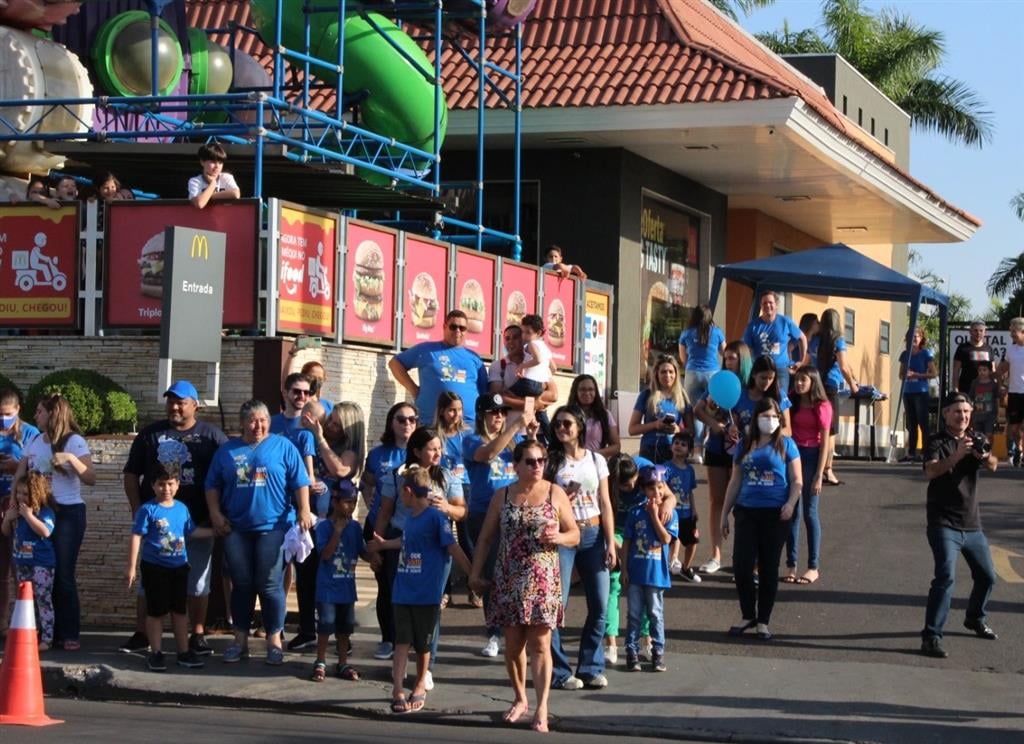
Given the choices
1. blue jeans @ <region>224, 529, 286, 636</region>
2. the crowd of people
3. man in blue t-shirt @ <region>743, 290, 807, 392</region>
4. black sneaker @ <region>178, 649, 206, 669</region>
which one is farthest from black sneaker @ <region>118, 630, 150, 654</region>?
man in blue t-shirt @ <region>743, 290, 807, 392</region>

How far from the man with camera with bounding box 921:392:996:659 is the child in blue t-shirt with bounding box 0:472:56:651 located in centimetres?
607

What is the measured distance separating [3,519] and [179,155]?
4639 millimetres

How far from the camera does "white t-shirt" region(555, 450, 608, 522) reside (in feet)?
34.6

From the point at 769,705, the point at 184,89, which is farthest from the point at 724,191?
the point at 769,705

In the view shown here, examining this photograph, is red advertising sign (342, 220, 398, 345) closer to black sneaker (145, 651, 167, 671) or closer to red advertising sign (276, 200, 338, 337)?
red advertising sign (276, 200, 338, 337)

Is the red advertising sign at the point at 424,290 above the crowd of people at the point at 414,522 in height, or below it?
above

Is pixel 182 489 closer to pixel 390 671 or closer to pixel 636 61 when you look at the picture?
pixel 390 671

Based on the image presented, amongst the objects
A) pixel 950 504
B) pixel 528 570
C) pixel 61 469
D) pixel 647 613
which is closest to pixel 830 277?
pixel 950 504

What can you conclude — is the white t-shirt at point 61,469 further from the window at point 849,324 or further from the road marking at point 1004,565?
the window at point 849,324

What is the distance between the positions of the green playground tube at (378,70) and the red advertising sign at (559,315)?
2.07 m

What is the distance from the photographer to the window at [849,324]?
3431 centimetres

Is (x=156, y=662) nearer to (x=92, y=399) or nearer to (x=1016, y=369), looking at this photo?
(x=92, y=399)

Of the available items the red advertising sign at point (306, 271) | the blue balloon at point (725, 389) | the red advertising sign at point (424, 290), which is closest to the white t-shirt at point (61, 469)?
the red advertising sign at point (306, 271)

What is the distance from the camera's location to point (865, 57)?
52.0 m
